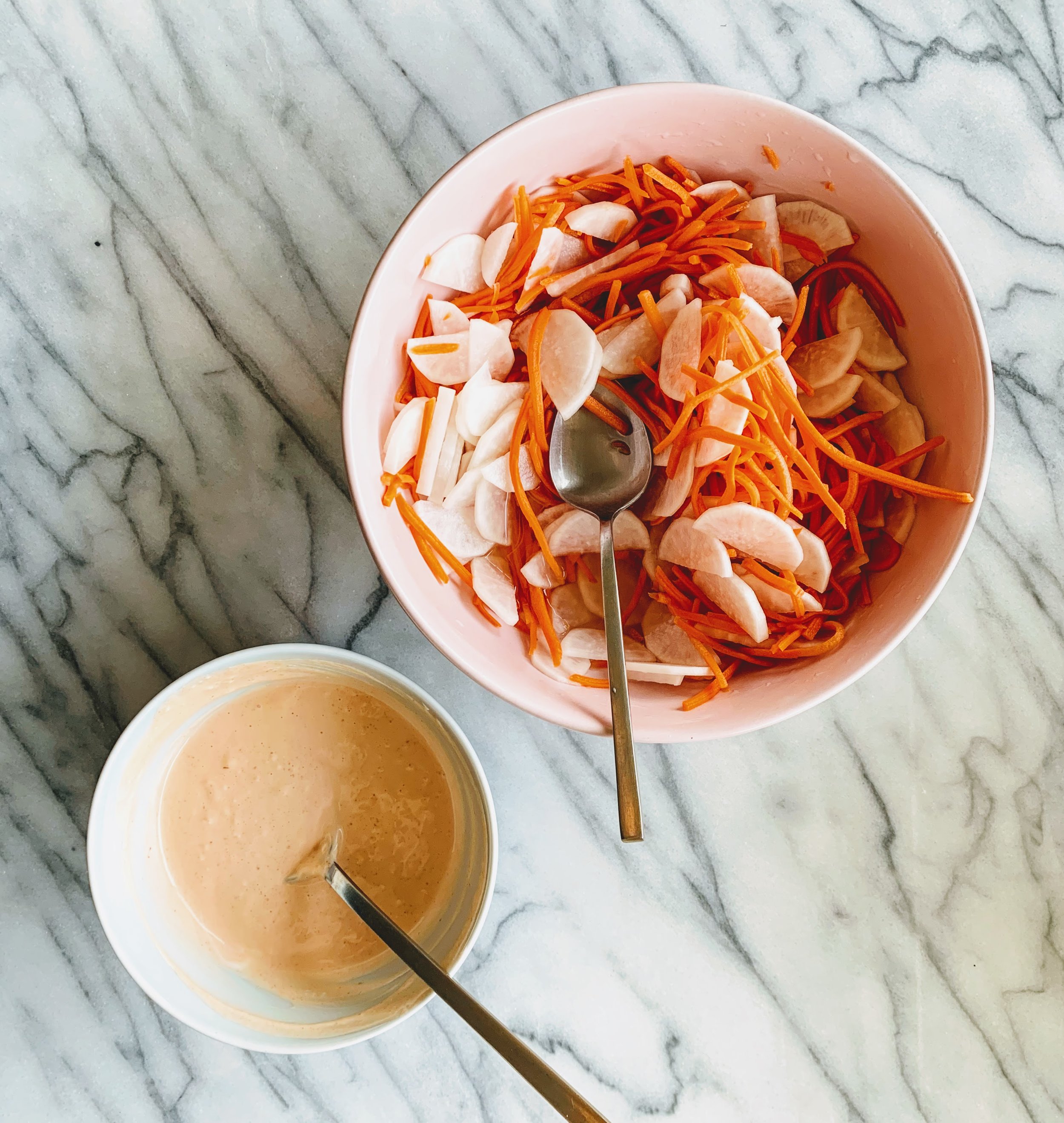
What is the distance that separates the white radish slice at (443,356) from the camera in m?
0.71

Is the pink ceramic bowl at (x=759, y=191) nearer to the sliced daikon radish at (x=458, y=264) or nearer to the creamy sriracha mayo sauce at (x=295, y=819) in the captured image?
the sliced daikon radish at (x=458, y=264)

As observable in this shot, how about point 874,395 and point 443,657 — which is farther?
point 443,657

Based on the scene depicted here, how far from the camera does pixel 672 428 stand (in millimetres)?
717

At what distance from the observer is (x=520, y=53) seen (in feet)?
2.74

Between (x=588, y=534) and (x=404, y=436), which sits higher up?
(x=404, y=436)

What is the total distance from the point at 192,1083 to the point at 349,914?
0.76 feet

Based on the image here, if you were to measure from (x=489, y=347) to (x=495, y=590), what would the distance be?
19cm

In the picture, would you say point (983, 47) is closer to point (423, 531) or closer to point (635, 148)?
point (635, 148)

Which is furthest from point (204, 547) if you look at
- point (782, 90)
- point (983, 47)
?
point (983, 47)

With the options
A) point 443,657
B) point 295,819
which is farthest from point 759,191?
point 295,819

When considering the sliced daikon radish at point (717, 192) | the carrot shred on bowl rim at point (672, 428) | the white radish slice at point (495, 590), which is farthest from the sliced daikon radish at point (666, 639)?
the sliced daikon radish at point (717, 192)

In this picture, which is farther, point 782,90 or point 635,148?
point 782,90

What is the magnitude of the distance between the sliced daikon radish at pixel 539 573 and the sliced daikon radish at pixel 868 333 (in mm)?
295

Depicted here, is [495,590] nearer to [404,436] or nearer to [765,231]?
[404,436]
